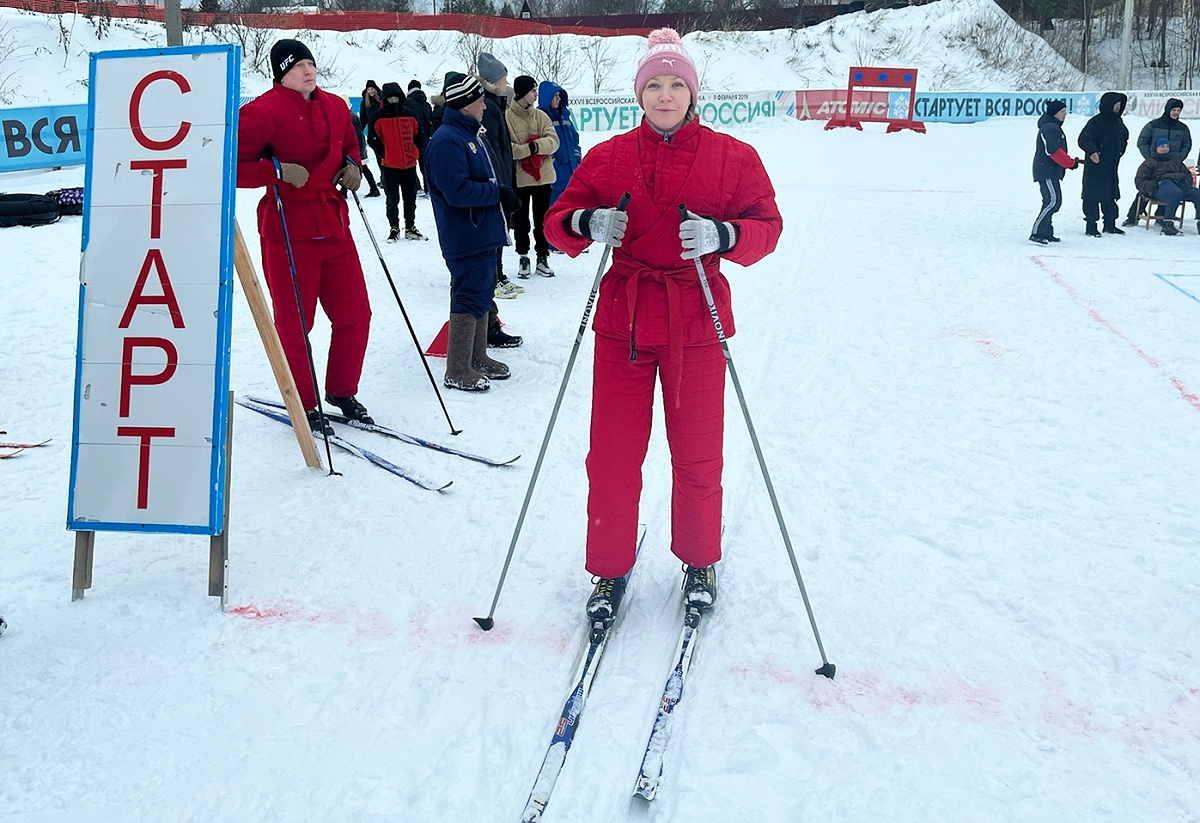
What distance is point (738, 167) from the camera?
2656 mm

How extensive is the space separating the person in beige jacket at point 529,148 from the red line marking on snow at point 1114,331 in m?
4.28

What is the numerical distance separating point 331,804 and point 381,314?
508cm

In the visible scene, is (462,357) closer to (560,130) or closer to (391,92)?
(560,130)

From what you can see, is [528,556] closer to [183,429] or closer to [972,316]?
[183,429]

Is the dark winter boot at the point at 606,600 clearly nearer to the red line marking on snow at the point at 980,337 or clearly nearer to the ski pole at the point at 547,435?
the ski pole at the point at 547,435

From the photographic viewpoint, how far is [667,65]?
8.38 feet

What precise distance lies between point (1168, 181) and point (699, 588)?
974 cm

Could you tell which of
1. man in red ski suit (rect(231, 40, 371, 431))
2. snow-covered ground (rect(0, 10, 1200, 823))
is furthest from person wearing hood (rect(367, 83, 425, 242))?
man in red ski suit (rect(231, 40, 371, 431))

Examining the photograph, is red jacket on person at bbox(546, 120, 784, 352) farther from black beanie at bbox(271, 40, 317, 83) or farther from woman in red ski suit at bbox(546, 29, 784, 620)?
black beanie at bbox(271, 40, 317, 83)

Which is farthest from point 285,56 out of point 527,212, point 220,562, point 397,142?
point 397,142

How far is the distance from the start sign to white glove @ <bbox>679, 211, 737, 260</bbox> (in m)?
1.50

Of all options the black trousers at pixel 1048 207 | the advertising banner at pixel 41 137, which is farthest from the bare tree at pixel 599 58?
the black trousers at pixel 1048 207

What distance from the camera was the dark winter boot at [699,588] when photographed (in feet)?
9.61

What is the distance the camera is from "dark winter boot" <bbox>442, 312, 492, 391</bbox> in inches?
199
